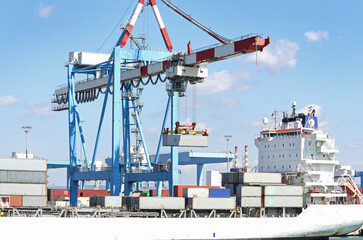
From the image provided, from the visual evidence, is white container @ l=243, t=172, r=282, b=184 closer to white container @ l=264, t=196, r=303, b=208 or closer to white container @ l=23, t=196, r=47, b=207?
white container @ l=264, t=196, r=303, b=208

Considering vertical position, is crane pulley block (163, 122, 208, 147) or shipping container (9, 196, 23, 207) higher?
crane pulley block (163, 122, 208, 147)

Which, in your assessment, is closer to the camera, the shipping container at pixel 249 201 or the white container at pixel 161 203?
the white container at pixel 161 203

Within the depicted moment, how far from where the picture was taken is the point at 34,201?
41.5 metres

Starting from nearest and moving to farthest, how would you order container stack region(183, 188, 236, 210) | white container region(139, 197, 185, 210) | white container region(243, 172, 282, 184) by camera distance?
white container region(139, 197, 185, 210), container stack region(183, 188, 236, 210), white container region(243, 172, 282, 184)

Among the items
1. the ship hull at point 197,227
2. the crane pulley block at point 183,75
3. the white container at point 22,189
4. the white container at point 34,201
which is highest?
the crane pulley block at point 183,75

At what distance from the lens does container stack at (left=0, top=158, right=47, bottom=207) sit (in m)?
40.9

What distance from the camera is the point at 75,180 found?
65.6m

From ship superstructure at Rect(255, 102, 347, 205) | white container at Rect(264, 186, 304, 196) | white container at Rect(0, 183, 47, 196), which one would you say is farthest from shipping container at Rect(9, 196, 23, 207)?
ship superstructure at Rect(255, 102, 347, 205)

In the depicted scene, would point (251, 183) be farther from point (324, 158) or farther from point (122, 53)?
point (122, 53)

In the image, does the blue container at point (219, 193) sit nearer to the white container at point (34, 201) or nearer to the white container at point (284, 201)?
the white container at point (284, 201)

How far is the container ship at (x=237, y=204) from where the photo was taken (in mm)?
41219

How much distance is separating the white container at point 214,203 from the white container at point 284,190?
3.20m

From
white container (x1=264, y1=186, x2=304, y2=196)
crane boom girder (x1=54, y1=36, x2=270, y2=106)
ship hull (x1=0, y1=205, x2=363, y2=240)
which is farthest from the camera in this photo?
white container (x1=264, y1=186, x2=304, y2=196)

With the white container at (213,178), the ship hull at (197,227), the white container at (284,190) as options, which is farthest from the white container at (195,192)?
the white container at (213,178)
